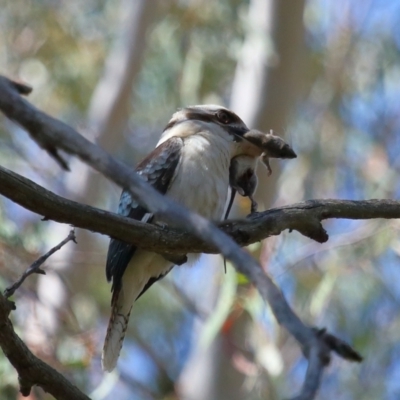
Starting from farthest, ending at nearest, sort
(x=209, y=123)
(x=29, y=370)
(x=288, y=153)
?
1. (x=209, y=123)
2. (x=288, y=153)
3. (x=29, y=370)

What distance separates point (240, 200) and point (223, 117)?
29.7 inches

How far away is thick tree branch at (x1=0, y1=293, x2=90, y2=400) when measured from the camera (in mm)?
1898

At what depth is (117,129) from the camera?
20.4ft

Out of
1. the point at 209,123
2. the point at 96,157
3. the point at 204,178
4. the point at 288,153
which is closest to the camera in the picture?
the point at 96,157

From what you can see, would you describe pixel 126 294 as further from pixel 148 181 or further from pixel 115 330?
pixel 148 181

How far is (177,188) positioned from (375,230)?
90.8 inches

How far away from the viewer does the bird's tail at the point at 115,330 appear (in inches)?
118

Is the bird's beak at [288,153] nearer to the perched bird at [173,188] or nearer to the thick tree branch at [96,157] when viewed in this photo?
the perched bird at [173,188]

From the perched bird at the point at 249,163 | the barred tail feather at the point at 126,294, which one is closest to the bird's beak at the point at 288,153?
the perched bird at the point at 249,163

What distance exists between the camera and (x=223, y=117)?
125 inches

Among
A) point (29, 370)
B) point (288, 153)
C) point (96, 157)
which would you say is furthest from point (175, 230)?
point (96, 157)

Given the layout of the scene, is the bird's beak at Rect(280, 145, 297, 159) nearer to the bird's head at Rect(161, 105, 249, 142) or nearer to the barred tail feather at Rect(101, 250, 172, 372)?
the bird's head at Rect(161, 105, 249, 142)

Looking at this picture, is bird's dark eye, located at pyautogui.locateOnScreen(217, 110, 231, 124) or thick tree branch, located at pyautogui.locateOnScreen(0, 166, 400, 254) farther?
bird's dark eye, located at pyautogui.locateOnScreen(217, 110, 231, 124)

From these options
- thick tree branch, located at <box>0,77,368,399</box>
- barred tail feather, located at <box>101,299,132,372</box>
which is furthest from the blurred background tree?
thick tree branch, located at <box>0,77,368,399</box>
